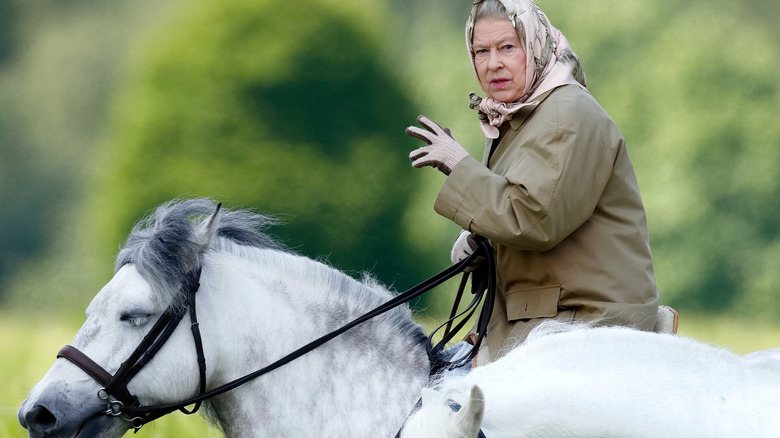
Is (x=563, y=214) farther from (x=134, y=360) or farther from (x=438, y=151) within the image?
(x=134, y=360)

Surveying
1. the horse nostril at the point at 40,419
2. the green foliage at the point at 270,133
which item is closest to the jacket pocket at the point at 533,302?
the horse nostril at the point at 40,419

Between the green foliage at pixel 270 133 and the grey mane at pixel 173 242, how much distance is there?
2.55 metres

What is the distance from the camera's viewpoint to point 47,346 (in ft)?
15.3

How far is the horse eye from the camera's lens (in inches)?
71.2

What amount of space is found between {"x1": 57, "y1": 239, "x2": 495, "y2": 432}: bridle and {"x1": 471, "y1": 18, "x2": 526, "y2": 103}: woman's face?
356 mm

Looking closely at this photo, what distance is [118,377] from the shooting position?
1.78 meters

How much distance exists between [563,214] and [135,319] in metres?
0.94

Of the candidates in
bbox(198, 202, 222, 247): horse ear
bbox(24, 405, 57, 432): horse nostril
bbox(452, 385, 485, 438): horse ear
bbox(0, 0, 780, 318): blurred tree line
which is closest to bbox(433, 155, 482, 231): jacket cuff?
bbox(198, 202, 222, 247): horse ear

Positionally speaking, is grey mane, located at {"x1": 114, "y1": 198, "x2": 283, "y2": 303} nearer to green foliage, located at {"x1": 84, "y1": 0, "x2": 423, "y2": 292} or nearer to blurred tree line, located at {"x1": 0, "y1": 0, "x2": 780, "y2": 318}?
blurred tree line, located at {"x1": 0, "y1": 0, "x2": 780, "y2": 318}

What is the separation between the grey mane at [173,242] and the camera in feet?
5.97

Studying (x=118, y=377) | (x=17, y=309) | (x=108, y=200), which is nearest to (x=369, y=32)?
(x=108, y=200)

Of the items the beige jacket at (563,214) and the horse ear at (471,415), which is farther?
the beige jacket at (563,214)

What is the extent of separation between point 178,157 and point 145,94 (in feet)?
1.48

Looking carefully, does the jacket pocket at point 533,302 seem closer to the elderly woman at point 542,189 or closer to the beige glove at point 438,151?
the elderly woman at point 542,189
